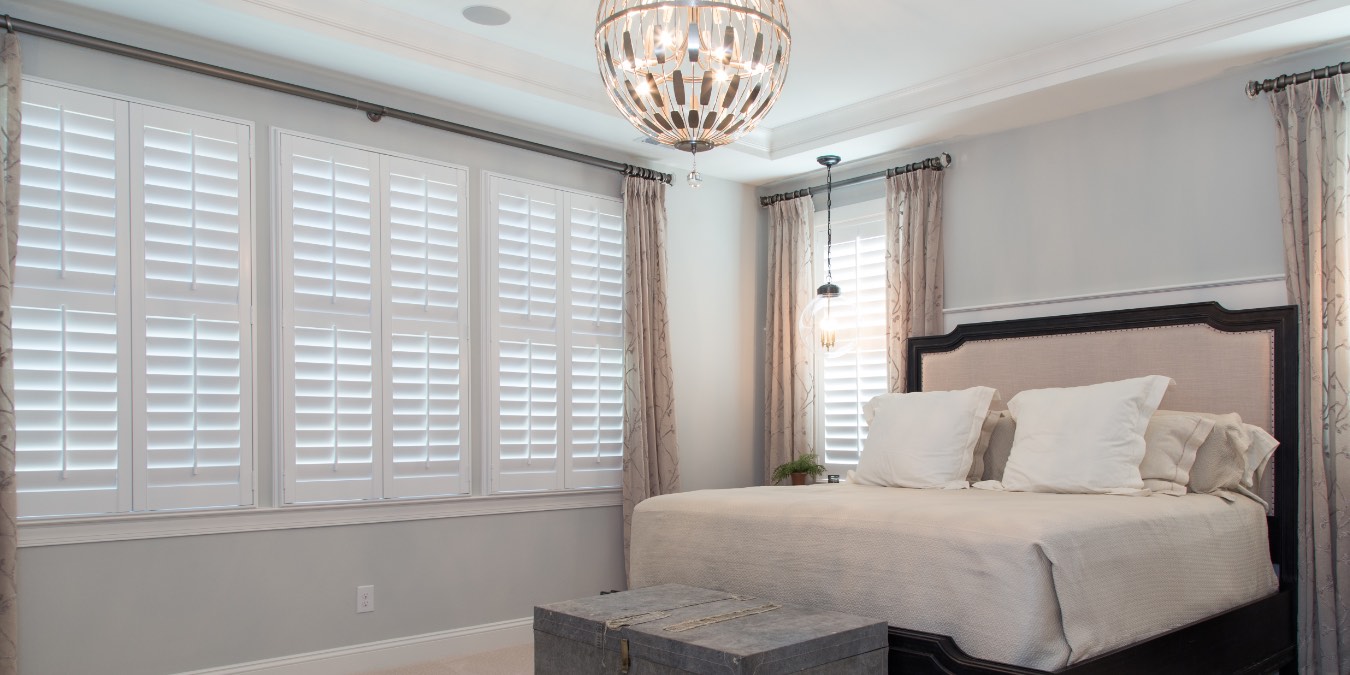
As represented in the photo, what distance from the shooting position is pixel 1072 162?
169 inches

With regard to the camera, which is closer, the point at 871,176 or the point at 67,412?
the point at 67,412

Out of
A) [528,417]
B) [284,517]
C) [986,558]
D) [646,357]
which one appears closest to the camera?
[986,558]

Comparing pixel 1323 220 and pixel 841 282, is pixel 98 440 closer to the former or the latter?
pixel 841 282

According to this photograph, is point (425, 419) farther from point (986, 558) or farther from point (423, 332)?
point (986, 558)

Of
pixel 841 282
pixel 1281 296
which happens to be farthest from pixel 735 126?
pixel 841 282

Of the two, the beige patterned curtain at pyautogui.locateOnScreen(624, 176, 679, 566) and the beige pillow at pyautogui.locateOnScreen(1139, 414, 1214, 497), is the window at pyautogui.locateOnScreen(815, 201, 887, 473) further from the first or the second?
the beige pillow at pyautogui.locateOnScreen(1139, 414, 1214, 497)

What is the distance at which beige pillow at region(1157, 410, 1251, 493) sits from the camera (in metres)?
3.37

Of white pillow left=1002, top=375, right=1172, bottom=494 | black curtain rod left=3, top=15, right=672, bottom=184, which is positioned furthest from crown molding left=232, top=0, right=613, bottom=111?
white pillow left=1002, top=375, right=1172, bottom=494

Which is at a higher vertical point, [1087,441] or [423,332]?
[423,332]

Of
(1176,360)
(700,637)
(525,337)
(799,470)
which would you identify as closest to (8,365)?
(525,337)

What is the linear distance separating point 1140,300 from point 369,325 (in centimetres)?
311

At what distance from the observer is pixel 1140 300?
13.3ft

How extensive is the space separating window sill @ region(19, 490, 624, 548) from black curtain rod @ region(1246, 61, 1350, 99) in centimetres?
313

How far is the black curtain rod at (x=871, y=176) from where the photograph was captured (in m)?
4.70
